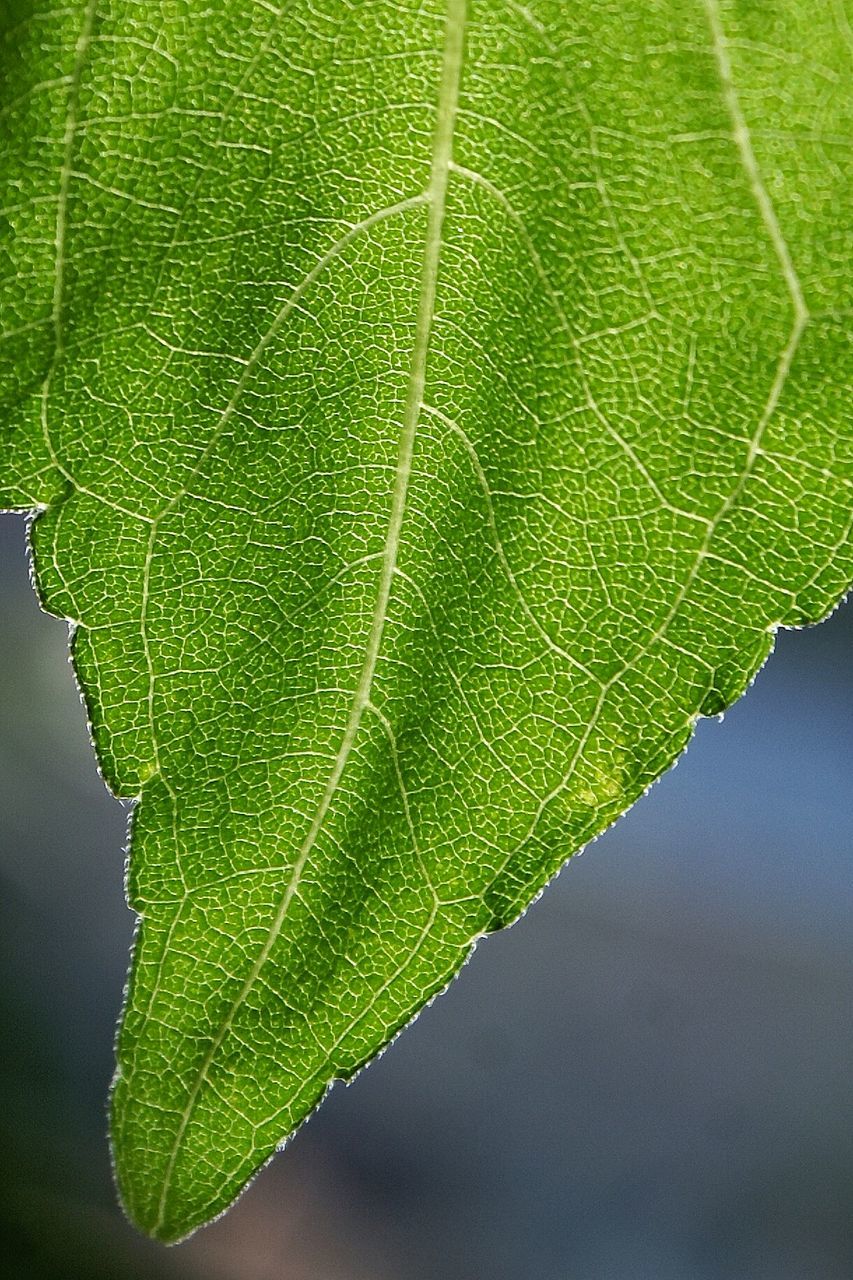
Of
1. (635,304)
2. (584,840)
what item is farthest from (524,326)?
(584,840)

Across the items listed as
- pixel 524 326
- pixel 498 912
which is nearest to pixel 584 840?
pixel 498 912

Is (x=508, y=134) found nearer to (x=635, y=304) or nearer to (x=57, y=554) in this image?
(x=635, y=304)

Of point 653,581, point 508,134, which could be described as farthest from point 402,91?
point 653,581

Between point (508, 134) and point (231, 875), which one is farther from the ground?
point (508, 134)

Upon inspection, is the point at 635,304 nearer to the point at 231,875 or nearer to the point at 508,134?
Answer: the point at 508,134

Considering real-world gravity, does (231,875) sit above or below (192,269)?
below

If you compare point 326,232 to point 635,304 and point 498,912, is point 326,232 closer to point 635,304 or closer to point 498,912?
point 635,304
